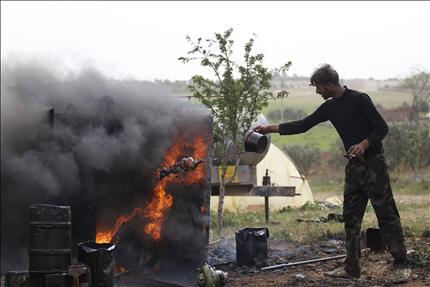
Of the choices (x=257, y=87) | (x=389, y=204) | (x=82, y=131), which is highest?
(x=257, y=87)

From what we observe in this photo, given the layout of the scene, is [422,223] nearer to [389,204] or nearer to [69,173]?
A: [389,204]

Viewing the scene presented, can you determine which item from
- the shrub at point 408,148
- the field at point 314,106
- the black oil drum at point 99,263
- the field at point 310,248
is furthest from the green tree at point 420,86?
the black oil drum at point 99,263

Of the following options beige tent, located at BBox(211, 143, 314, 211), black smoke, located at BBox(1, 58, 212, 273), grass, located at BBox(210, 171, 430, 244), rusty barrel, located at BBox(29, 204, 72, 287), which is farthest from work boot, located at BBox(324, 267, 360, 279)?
beige tent, located at BBox(211, 143, 314, 211)

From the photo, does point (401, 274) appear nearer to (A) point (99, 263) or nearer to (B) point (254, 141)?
(B) point (254, 141)

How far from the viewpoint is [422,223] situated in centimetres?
1184

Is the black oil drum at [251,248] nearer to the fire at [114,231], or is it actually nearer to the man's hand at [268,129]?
the fire at [114,231]

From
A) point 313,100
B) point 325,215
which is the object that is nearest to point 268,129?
point 325,215

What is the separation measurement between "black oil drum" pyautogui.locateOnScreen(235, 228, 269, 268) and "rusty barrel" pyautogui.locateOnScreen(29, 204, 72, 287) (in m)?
2.76

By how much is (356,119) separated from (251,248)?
7.95 ft

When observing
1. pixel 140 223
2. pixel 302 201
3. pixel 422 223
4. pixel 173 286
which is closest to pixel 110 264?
pixel 173 286

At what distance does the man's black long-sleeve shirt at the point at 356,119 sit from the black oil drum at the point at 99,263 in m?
2.72

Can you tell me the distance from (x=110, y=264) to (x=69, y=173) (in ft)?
6.32

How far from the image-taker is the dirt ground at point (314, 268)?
21.6ft

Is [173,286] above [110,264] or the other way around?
the other way around
